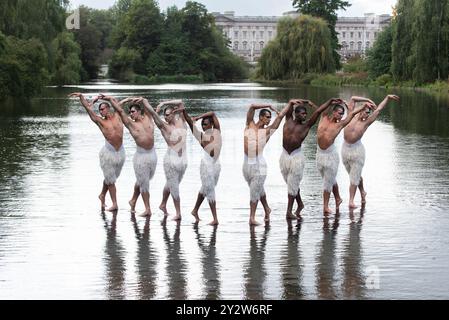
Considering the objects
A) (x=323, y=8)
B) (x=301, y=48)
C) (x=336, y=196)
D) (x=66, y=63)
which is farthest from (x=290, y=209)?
(x=323, y=8)

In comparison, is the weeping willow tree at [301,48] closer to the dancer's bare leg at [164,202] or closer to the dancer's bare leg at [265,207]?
the dancer's bare leg at [164,202]

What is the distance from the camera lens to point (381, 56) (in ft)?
298

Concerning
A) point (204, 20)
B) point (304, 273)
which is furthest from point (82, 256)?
point (204, 20)

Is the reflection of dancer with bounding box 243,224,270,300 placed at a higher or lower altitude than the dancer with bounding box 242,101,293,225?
lower

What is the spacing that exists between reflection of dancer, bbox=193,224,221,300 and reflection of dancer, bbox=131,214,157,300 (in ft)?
1.82

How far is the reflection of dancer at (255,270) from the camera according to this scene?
952 cm

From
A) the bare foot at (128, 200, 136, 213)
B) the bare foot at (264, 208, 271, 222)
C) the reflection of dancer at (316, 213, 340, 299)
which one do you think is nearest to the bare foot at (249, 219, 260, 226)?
the bare foot at (264, 208, 271, 222)

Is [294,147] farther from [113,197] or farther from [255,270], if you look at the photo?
[255,270]

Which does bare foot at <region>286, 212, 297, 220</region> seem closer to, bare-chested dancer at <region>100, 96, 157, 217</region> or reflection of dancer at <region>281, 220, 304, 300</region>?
reflection of dancer at <region>281, 220, 304, 300</region>

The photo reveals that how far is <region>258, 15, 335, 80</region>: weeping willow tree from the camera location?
Result: 305ft

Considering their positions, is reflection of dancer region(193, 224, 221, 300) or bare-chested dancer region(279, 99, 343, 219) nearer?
reflection of dancer region(193, 224, 221, 300)

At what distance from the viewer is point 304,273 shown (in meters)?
10.4
